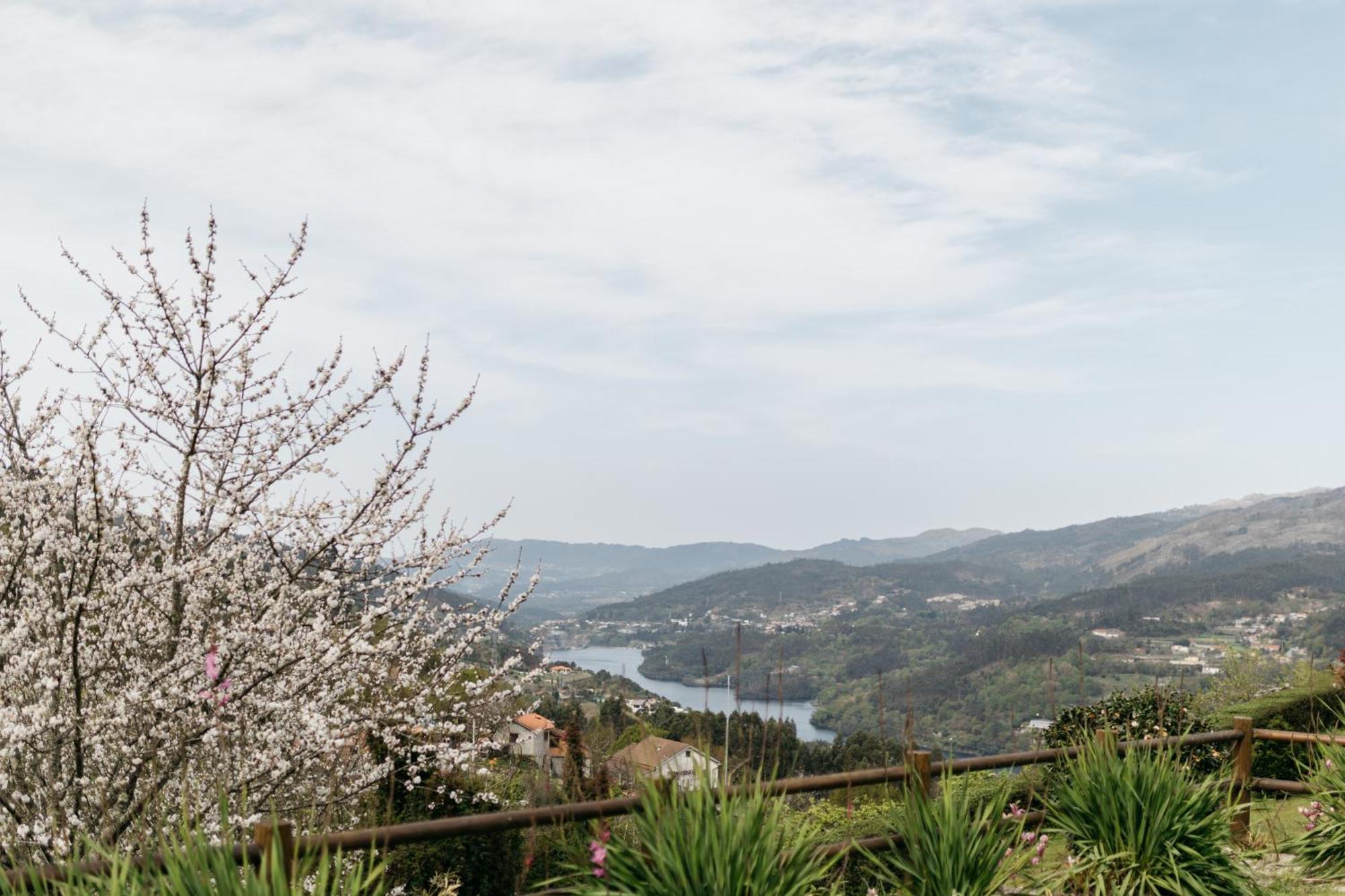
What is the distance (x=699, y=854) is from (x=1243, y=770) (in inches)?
194

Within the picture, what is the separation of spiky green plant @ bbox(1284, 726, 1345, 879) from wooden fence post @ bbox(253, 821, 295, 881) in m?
5.98

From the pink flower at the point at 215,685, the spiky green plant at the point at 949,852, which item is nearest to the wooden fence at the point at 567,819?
the spiky green plant at the point at 949,852

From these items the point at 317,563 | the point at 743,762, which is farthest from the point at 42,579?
the point at 743,762

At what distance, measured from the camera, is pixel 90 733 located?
226 inches

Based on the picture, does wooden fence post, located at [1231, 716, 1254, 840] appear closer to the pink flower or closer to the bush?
the pink flower

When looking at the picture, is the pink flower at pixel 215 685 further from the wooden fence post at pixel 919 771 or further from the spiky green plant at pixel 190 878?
the wooden fence post at pixel 919 771

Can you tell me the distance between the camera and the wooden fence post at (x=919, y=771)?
4.44m

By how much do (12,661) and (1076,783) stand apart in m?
6.23

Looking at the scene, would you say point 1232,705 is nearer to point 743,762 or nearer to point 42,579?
point 743,762

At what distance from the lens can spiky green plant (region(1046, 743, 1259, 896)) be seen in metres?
4.94

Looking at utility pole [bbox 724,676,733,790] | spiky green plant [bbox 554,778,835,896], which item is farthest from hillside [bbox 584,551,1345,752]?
spiky green plant [bbox 554,778,835,896]

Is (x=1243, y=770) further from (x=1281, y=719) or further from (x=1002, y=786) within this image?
(x=1281, y=719)

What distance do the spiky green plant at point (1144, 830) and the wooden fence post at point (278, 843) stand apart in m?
3.75

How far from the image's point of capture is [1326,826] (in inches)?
232
